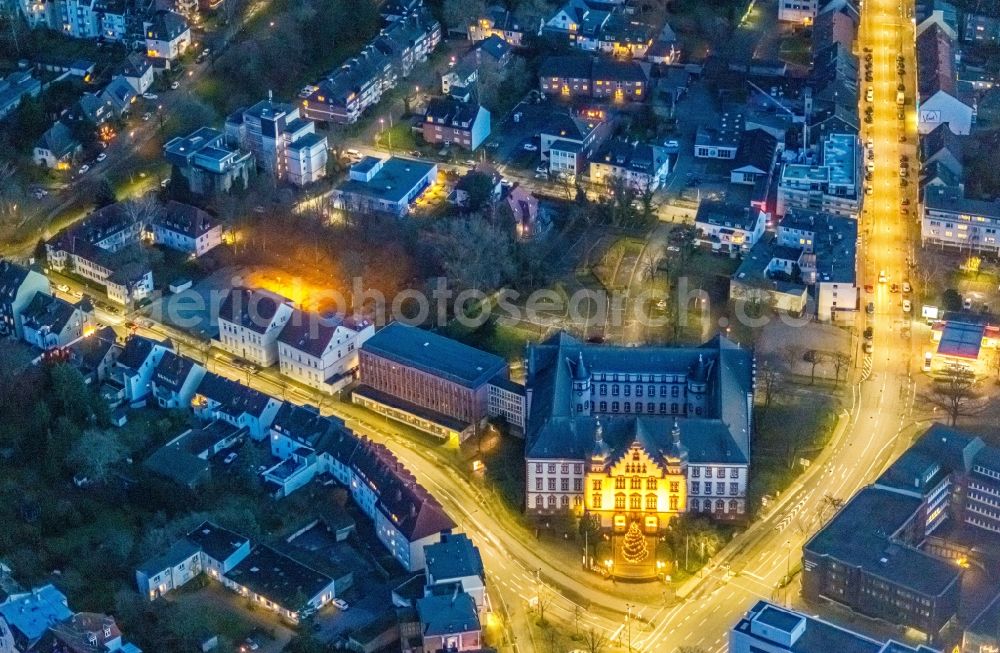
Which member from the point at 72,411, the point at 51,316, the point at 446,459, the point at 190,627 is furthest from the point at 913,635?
the point at 51,316

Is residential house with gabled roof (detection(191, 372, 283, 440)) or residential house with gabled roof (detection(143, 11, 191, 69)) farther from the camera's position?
residential house with gabled roof (detection(143, 11, 191, 69))

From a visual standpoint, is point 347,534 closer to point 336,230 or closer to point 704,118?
point 336,230

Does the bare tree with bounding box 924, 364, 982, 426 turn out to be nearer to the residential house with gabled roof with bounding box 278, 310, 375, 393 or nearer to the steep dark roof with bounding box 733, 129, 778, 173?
the steep dark roof with bounding box 733, 129, 778, 173

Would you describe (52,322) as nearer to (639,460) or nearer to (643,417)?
(643,417)

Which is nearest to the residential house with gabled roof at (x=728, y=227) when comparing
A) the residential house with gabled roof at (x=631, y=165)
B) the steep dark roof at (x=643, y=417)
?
the residential house with gabled roof at (x=631, y=165)

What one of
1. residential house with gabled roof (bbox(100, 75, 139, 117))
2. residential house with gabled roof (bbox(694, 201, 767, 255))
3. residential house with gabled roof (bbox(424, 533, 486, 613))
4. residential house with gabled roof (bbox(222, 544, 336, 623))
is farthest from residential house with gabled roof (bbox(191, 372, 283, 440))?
residential house with gabled roof (bbox(100, 75, 139, 117))

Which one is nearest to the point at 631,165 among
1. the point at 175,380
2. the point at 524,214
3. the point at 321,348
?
the point at 524,214
